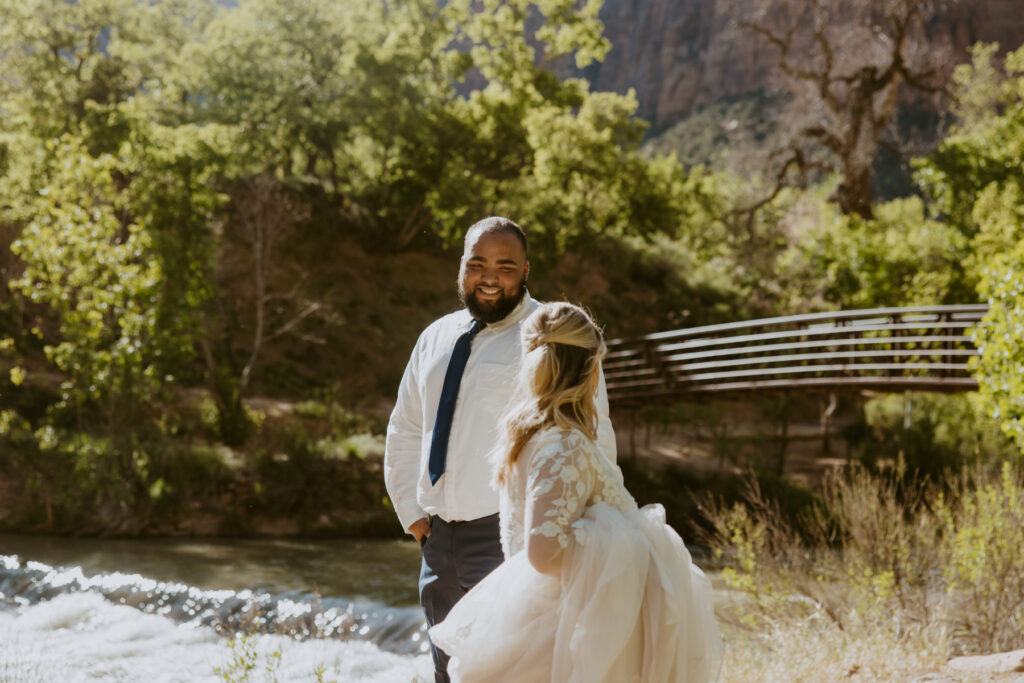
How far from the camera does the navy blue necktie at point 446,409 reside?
3307 millimetres

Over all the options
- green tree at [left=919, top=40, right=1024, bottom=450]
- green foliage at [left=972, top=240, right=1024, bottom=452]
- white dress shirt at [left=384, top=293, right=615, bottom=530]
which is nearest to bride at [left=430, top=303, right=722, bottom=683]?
white dress shirt at [left=384, top=293, right=615, bottom=530]

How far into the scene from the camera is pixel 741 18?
27750 millimetres

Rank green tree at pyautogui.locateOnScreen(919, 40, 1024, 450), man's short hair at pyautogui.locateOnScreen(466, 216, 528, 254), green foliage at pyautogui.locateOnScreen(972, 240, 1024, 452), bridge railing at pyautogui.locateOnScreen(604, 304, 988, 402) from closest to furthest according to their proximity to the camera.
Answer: man's short hair at pyautogui.locateOnScreen(466, 216, 528, 254) < green foliage at pyautogui.locateOnScreen(972, 240, 1024, 452) < bridge railing at pyautogui.locateOnScreen(604, 304, 988, 402) < green tree at pyautogui.locateOnScreen(919, 40, 1024, 450)

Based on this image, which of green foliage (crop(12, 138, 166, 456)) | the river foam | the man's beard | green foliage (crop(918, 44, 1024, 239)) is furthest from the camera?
green foliage (crop(918, 44, 1024, 239))

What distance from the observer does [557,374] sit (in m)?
2.67

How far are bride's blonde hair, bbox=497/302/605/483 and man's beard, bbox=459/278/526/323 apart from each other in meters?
0.63

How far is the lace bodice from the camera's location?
2564mm

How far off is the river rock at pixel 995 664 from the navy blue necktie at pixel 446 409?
3518mm

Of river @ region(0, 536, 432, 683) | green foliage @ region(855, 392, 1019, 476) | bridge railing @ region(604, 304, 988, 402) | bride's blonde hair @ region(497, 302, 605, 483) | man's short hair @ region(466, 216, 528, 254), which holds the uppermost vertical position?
man's short hair @ region(466, 216, 528, 254)

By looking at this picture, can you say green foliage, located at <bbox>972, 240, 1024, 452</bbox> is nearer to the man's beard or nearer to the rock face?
the man's beard

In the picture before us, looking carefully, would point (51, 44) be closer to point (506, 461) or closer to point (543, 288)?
point (543, 288)

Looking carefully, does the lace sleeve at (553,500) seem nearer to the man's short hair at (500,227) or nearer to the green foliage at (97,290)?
the man's short hair at (500,227)

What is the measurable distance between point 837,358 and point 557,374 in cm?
1712

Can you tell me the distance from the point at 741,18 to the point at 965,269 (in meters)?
11.2
